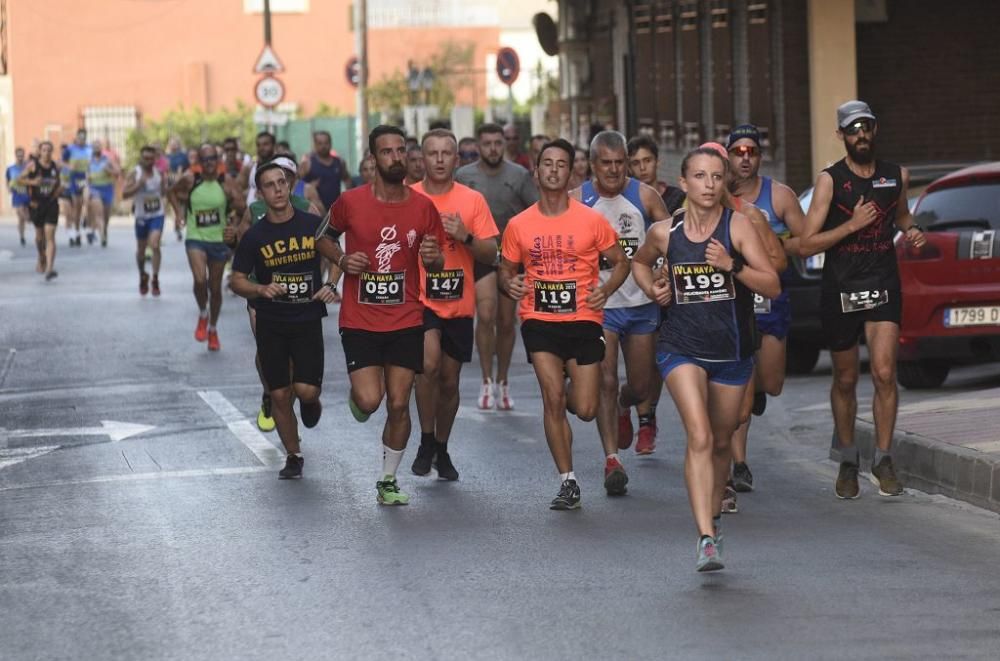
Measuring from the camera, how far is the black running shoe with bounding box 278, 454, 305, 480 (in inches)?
453

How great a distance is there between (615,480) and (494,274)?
12.5ft

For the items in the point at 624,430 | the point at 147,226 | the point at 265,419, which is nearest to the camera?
the point at 624,430

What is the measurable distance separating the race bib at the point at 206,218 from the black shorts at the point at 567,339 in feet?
31.9

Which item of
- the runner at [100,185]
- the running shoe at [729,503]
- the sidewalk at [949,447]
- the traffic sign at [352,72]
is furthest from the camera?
the traffic sign at [352,72]

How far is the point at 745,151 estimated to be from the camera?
10.8 meters

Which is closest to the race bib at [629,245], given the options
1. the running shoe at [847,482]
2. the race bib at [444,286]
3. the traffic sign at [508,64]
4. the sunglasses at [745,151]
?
the race bib at [444,286]

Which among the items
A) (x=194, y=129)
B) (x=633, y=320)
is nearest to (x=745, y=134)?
(x=633, y=320)

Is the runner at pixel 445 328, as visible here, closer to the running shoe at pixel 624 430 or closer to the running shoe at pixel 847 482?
the running shoe at pixel 624 430

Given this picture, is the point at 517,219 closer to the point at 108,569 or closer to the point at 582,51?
the point at 108,569

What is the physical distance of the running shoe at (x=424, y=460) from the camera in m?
11.4

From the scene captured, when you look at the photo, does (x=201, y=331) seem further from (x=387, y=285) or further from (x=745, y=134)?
(x=745, y=134)

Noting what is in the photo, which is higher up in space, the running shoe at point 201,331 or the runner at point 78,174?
the runner at point 78,174

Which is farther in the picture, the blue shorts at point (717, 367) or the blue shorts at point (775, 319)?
the blue shorts at point (775, 319)

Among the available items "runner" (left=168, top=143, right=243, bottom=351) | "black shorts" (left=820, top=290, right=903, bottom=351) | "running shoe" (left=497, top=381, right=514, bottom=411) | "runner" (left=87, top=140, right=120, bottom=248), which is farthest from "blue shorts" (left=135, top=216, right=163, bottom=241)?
"black shorts" (left=820, top=290, right=903, bottom=351)
